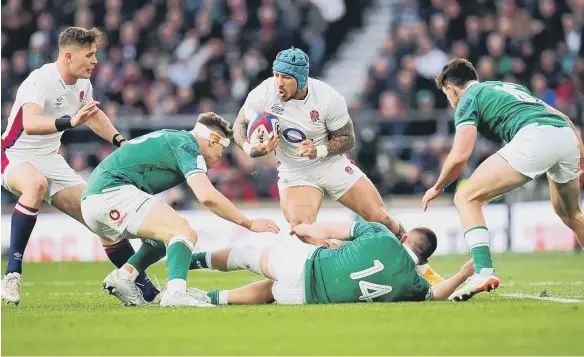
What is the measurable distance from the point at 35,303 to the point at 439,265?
284 inches

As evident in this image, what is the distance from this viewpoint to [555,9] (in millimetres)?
22266

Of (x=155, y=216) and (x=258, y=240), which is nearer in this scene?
(x=155, y=216)

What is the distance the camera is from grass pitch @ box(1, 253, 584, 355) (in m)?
7.02

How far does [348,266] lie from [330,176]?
99.9 inches

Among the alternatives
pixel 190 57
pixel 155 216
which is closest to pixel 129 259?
pixel 155 216

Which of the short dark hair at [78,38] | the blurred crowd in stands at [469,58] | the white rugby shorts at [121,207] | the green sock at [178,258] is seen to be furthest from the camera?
the blurred crowd in stands at [469,58]

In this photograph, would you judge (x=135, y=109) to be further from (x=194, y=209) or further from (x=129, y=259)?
(x=129, y=259)

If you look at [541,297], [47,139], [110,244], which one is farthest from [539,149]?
[47,139]

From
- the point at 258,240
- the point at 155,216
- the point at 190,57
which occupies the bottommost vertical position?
the point at 258,240

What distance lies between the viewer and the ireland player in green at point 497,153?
31.9 ft

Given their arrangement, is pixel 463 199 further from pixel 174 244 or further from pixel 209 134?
pixel 174 244

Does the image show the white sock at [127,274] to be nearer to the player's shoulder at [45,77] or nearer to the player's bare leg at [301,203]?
the player's bare leg at [301,203]

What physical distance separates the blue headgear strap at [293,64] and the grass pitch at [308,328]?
8.34 ft

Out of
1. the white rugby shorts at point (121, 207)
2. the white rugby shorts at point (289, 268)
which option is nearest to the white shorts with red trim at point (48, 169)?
the white rugby shorts at point (121, 207)
